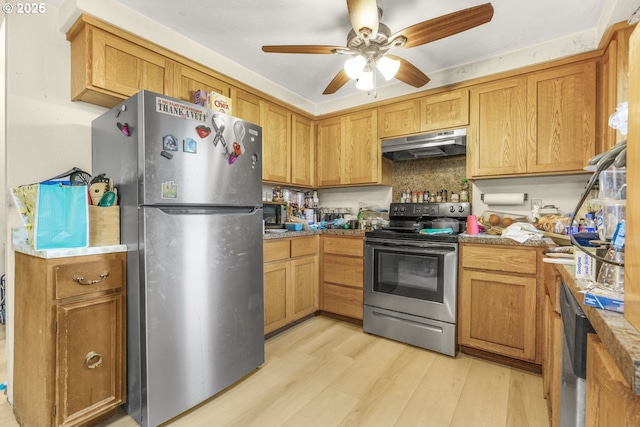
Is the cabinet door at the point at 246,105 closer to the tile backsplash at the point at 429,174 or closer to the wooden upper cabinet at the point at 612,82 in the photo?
the tile backsplash at the point at 429,174

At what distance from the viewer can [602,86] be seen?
2.03 metres

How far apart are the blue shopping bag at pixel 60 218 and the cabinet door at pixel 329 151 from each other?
232 cm

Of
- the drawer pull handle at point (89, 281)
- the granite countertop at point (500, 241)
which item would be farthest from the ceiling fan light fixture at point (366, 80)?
the drawer pull handle at point (89, 281)

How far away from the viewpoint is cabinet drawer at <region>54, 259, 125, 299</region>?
1.31 meters

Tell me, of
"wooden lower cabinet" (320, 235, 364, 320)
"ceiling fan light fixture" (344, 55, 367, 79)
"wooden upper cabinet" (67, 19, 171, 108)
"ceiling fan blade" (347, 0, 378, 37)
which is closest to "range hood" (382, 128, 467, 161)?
"wooden lower cabinet" (320, 235, 364, 320)

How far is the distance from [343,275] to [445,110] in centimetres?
176

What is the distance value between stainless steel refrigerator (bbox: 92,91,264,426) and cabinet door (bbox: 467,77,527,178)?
1875 millimetres

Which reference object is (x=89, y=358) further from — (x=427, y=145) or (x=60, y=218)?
(x=427, y=145)

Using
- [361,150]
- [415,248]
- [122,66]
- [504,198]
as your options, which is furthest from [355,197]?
[122,66]

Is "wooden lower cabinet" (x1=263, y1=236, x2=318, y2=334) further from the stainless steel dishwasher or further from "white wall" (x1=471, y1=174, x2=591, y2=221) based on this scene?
the stainless steel dishwasher

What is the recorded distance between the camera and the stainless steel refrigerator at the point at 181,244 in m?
1.42

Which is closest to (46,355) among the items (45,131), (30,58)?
(45,131)

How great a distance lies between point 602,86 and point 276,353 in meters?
2.97

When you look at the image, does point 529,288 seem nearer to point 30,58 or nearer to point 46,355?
point 46,355
